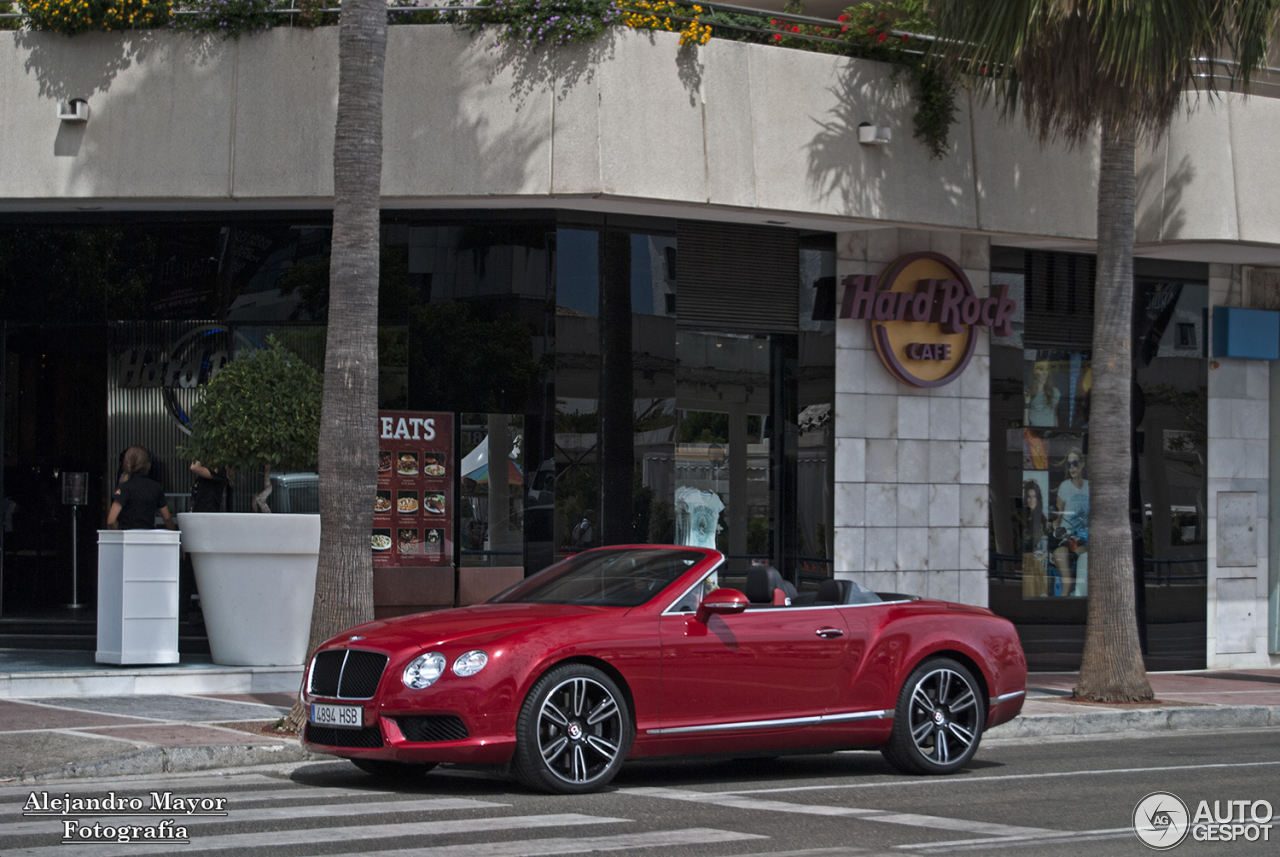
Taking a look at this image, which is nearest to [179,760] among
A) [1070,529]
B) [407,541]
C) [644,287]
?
[407,541]

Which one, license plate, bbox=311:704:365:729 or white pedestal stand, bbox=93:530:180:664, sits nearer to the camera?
license plate, bbox=311:704:365:729

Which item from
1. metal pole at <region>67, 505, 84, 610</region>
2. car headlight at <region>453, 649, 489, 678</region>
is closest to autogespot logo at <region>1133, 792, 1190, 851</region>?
car headlight at <region>453, 649, 489, 678</region>

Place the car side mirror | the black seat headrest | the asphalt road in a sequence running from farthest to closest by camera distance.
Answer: the black seat headrest < the car side mirror < the asphalt road

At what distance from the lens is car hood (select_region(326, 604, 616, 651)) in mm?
8125

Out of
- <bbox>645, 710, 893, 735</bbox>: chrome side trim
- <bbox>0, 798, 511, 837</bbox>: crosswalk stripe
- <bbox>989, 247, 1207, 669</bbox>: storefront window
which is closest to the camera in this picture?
<bbox>0, 798, 511, 837</bbox>: crosswalk stripe

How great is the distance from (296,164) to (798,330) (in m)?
5.93

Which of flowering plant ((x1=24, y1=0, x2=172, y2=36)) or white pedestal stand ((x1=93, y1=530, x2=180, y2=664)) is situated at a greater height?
flowering plant ((x1=24, y1=0, x2=172, y2=36))

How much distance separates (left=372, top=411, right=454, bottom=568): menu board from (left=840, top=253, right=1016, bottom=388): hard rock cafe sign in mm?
4913

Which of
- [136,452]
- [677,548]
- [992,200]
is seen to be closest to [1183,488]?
[992,200]

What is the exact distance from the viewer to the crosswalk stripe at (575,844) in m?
6.36

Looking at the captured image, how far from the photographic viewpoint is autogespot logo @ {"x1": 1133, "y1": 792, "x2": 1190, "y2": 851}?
23.3 feet

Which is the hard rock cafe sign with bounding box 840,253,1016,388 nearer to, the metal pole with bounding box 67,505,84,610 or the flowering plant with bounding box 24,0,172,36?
the flowering plant with bounding box 24,0,172,36

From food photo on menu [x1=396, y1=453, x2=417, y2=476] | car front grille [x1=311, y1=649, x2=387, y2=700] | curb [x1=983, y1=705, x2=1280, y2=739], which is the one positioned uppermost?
food photo on menu [x1=396, y1=453, x2=417, y2=476]

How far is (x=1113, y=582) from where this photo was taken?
13.9 m
